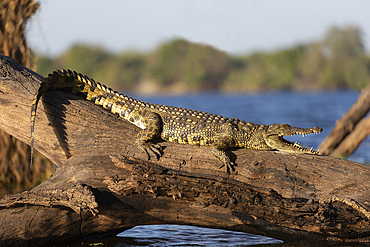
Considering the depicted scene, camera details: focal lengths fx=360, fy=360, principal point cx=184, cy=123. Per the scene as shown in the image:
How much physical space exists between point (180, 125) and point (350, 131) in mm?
5189

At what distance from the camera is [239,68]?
5791 cm

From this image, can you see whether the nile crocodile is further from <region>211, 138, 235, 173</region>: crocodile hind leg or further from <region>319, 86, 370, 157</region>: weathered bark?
<region>319, 86, 370, 157</region>: weathered bark

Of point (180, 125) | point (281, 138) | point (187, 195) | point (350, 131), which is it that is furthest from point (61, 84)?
point (350, 131)

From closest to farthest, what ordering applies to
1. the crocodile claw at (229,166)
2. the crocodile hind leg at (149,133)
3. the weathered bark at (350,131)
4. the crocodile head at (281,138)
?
the crocodile claw at (229,166), the crocodile hind leg at (149,133), the crocodile head at (281,138), the weathered bark at (350,131)

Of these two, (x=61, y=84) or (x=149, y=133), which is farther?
(x=61, y=84)

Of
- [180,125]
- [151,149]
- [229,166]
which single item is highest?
[180,125]

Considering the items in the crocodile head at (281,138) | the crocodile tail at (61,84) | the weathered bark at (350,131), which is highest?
the weathered bark at (350,131)

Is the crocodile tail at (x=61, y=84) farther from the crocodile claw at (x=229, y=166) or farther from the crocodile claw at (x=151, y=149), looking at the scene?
the crocodile claw at (x=229, y=166)

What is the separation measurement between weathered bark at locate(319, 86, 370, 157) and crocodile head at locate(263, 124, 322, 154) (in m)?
4.06

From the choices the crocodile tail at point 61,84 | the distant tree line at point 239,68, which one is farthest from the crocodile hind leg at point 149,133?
the distant tree line at point 239,68

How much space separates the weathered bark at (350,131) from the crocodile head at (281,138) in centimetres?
406

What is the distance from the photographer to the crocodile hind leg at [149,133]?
424 centimetres

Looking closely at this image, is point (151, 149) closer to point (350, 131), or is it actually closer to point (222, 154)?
point (222, 154)

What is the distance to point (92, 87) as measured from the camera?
4840 mm
